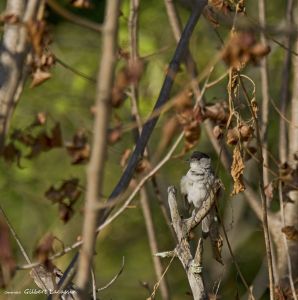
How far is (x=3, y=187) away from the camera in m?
8.73

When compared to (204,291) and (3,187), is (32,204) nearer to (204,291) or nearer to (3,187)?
(3,187)

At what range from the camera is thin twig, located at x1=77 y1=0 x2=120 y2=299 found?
2.08 meters

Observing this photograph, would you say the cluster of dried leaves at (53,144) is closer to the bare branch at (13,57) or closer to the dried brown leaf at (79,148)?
the dried brown leaf at (79,148)

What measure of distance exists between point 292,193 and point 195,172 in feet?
2.08

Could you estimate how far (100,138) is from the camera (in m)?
2.08

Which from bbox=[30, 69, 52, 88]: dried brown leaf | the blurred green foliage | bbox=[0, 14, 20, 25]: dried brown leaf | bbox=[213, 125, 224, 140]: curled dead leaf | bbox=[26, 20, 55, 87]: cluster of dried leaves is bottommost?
the blurred green foliage

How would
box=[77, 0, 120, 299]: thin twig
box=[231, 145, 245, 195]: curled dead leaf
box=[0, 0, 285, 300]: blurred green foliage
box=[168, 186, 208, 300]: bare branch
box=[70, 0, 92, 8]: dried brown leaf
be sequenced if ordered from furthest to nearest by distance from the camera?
box=[0, 0, 285, 300]: blurred green foliage, box=[168, 186, 208, 300]: bare branch, box=[231, 145, 245, 195]: curled dead leaf, box=[70, 0, 92, 8]: dried brown leaf, box=[77, 0, 120, 299]: thin twig

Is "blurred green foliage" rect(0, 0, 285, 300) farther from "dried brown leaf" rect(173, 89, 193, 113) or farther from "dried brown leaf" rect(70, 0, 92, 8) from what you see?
"dried brown leaf" rect(173, 89, 193, 113)

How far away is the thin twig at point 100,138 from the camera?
208 cm

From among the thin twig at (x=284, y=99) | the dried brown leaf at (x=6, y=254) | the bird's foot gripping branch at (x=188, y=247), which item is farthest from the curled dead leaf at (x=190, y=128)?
the thin twig at (x=284, y=99)

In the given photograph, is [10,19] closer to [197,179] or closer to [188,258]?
[188,258]

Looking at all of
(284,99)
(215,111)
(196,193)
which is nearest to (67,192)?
(215,111)

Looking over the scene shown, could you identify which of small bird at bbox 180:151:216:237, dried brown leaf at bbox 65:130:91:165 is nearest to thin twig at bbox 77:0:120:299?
dried brown leaf at bbox 65:130:91:165

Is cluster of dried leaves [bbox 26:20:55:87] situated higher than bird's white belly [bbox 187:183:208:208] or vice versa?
cluster of dried leaves [bbox 26:20:55:87]
